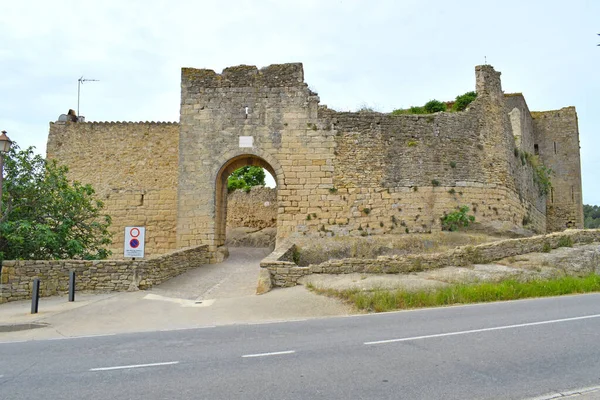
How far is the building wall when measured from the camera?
29156 millimetres

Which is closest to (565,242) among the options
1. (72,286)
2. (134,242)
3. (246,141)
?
(246,141)

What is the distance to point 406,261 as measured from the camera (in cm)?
1299

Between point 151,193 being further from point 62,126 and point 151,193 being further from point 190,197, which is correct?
point 62,126

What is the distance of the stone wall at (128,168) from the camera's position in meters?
20.2

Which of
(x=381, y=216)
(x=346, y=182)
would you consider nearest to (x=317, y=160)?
(x=346, y=182)

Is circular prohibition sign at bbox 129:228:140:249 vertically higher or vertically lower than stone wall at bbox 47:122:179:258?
lower

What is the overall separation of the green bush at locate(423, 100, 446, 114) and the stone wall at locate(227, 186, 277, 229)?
31.0 ft

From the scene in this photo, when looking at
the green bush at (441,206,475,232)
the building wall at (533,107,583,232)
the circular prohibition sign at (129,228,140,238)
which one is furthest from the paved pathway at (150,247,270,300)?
the building wall at (533,107,583,232)

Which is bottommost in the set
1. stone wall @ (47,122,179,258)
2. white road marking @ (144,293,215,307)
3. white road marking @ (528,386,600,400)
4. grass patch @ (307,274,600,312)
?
white road marking @ (144,293,215,307)

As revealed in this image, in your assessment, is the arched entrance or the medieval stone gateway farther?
the arched entrance

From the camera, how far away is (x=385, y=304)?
10.4 m

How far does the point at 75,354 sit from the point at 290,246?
967 centimetres

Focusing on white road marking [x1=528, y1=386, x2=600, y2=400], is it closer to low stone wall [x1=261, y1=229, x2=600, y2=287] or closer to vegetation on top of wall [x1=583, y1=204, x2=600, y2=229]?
low stone wall [x1=261, y1=229, x2=600, y2=287]

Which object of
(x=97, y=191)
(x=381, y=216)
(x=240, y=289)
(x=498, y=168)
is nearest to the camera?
(x=240, y=289)
